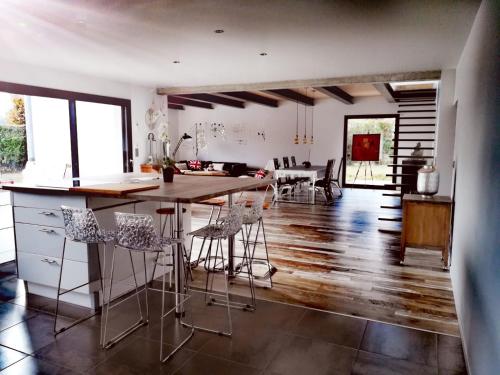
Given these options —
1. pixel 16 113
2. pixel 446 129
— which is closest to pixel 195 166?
pixel 16 113

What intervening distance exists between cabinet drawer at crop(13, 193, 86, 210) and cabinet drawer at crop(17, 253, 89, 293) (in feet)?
1.47

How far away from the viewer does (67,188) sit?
3055mm

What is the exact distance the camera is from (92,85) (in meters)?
6.59

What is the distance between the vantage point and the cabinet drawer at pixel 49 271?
309 centimetres

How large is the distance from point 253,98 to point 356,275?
24.9 ft

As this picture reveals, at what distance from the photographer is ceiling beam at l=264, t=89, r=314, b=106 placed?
29.9 ft

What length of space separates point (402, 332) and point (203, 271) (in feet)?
7.03

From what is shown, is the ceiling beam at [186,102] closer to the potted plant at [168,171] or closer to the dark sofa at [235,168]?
the dark sofa at [235,168]

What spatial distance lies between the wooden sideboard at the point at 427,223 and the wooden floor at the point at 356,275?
0.25m

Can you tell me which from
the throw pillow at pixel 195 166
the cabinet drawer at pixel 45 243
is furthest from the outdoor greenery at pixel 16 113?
the throw pillow at pixel 195 166

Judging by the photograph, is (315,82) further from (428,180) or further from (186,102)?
(186,102)

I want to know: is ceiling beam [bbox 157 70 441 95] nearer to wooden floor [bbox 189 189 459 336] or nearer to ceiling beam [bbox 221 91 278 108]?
ceiling beam [bbox 221 91 278 108]

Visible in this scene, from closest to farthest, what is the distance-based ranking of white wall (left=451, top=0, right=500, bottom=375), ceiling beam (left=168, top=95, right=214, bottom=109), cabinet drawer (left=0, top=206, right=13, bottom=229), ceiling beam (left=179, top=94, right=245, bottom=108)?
white wall (left=451, top=0, right=500, bottom=375) < cabinet drawer (left=0, top=206, right=13, bottom=229) < ceiling beam (left=179, top=94, right=245, bottom=108) < ceiling beam (left=168, top=95, right=214, bottom=109)

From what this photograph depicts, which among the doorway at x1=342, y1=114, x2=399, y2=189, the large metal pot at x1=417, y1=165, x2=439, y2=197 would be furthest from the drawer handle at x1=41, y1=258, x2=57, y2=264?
the doorway at x1=342, y1=114, x2=399, y2=189
